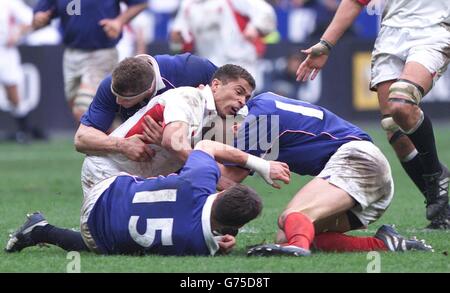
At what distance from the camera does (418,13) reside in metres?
7.93

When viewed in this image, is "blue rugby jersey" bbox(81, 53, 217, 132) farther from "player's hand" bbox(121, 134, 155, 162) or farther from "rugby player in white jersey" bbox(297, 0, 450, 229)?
"rugby player in white jersey" bbox(297, 0, 450, 229)

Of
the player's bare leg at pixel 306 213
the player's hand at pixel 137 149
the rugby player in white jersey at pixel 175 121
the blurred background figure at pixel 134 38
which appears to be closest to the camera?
the player's bare leg at pixel 306 213

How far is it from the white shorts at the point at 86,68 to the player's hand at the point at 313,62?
3955 mm

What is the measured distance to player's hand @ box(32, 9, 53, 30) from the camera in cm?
1160

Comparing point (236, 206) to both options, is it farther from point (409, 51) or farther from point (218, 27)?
point (218, 27)

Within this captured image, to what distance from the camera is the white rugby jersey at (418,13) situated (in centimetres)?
788

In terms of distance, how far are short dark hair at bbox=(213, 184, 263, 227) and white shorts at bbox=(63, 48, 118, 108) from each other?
18.1ft

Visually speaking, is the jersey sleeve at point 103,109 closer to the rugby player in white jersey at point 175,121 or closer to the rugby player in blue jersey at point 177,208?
the rugby player in white jersey at point 175,121

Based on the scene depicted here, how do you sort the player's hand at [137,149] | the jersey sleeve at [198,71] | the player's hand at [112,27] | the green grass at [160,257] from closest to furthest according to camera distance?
1. the green grass at [160,257]
2. the player's hand at [137,149]
3. the jersey sleeve at [198,71]
4. the player's hand at [112,27]

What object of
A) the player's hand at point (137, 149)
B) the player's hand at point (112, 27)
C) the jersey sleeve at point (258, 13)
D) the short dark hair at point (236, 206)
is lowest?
the jersey sleeve at point (258, 13)

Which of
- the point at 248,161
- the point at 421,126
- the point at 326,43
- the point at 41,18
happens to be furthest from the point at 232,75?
the point at 41,18

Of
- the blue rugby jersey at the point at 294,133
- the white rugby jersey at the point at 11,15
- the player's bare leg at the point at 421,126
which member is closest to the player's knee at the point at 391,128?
the player's bare leg at the point at 421,126

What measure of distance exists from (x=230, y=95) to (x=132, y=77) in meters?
0.55

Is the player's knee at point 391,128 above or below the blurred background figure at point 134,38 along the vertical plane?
above
